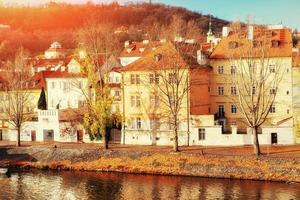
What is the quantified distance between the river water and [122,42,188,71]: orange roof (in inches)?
482

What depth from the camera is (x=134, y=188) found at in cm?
4428

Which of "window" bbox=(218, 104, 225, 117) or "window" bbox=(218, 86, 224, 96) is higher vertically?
"window" bbox=(218, 86, 224, 96)

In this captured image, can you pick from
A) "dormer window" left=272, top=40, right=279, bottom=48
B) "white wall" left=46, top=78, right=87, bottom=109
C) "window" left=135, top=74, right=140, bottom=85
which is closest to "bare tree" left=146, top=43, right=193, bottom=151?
"window" left=135, top=74, right=140, bottom=85

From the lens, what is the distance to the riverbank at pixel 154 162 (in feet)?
149

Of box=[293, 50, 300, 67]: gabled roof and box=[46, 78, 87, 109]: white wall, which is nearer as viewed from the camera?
box=[293, 50, 300, 67]: gabled roof

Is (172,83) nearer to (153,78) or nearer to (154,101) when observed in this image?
(153,78)

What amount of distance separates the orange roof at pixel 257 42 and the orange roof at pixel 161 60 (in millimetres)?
5655

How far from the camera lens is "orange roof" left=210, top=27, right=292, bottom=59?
56.0 meters

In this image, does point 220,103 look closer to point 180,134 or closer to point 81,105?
point 180,134

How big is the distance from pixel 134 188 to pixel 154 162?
638 centimetres

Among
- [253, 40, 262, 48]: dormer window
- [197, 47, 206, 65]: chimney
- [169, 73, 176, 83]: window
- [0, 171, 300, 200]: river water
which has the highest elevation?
[253, 40, 262, 48]: dormer window

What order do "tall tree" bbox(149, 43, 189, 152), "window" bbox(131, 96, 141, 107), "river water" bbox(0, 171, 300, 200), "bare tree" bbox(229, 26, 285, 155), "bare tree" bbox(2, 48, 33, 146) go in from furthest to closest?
"bare tree" bbox(2, 48, 33, 146), "window" bbox(131, 96, 141, 107), "bare tree" bbox(229, 26, 285, 155), "tall tree" bbox(149, 43, 189, 152), "river water" bbox(0, 171, 300, 200)

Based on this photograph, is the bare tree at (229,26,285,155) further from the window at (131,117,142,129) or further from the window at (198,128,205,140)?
the window at (131,117,142,129)

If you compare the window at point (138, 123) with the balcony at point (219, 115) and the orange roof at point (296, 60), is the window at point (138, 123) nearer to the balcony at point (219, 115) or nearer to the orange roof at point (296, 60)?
the balcony at point (219, 115)
